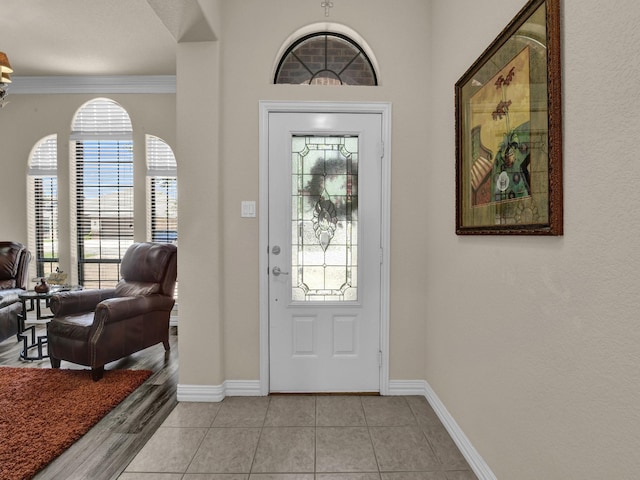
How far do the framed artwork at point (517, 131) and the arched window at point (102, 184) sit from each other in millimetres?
4179

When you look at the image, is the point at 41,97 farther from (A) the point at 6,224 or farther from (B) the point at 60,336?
(B) the point at 60,336

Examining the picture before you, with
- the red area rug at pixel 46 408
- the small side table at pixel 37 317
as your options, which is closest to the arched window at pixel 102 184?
the small side table at pixel 37 317

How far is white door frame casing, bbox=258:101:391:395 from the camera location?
2518 millimetres

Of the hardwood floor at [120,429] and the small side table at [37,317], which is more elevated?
the small side table at [37,317]

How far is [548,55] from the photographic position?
3.86 feet

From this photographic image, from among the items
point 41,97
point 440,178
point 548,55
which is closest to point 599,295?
point 548,55

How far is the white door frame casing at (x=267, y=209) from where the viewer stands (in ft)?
8.26

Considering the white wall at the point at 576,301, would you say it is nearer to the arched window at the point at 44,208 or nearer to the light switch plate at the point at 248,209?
the light switch plate at the point at 248,209

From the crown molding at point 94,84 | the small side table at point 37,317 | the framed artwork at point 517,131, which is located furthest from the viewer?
the crown molding at point 94,84

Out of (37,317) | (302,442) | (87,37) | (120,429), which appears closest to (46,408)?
(120,429)

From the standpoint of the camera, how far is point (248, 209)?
252 centimetres

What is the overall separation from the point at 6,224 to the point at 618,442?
6000 mm

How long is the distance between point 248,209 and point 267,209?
136 mm

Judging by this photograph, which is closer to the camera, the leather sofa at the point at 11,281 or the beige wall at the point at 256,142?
the beige wall at the point at 256,142
